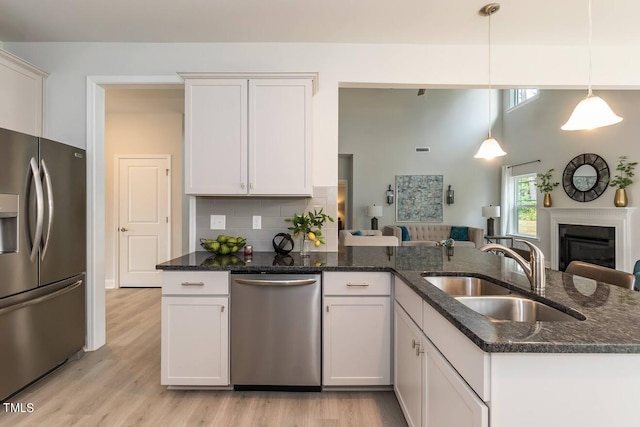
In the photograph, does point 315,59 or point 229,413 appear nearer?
point 229,413

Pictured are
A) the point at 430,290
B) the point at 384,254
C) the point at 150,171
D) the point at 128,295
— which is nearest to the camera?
the point at 430,290

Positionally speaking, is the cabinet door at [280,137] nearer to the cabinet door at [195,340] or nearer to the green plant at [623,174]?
the cabinet door at [195,340]

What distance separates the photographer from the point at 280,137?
2422mm

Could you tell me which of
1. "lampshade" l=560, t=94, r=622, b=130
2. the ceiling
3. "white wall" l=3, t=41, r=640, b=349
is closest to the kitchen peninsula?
"lampshade" l=560, t=94, r=622, b=130

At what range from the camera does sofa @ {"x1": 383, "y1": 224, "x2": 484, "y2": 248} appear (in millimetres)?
7102

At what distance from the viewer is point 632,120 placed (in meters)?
4.74

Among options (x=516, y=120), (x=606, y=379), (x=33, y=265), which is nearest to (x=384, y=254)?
(x=606, y=379)

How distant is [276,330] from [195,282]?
23.4 inches

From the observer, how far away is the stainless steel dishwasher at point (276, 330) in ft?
6.82

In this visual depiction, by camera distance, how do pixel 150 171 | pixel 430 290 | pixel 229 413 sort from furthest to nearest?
pixel 150 171 → pixel 229 413 → pixel 430 290

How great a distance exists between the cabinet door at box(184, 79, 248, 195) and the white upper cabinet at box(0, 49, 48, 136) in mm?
1323

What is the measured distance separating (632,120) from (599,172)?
863 mm

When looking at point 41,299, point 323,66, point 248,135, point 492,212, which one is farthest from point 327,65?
point 492,212

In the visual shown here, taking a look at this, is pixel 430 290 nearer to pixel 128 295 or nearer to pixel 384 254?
pixel 384 254
